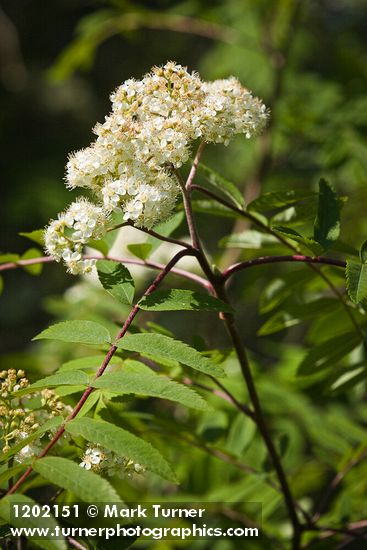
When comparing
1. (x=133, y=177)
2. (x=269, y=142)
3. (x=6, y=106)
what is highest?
(x=6, y=106)

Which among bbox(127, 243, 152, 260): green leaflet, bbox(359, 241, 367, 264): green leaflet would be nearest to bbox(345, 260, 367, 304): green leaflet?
bbox(359, 241, 367, 264): green leaflet

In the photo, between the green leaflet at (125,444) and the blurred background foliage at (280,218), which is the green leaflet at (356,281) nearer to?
the blurred background foliage at (280,218)

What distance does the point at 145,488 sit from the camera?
2.30 m

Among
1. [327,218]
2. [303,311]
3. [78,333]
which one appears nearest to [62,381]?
[78,333]

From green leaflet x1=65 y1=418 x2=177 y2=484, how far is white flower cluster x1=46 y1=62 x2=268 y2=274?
32 cm

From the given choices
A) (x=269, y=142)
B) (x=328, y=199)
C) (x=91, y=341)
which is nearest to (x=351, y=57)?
(x=269, y=142)

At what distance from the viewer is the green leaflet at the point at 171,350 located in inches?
38.1

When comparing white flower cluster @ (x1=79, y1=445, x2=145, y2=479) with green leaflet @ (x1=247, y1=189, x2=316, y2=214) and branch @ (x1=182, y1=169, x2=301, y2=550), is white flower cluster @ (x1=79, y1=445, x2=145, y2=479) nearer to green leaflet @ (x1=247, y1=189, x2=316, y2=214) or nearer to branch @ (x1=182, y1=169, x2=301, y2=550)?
branch @ (x1=182, y1=169, x2=301, y2=550)

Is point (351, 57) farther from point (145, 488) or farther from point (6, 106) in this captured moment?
point (6, 106)

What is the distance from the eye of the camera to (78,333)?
1.05 metres

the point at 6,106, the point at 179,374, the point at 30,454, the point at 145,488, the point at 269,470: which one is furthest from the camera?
the point at 6,106

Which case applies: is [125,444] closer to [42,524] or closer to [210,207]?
[42,524]

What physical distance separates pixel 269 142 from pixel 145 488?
1.62 m

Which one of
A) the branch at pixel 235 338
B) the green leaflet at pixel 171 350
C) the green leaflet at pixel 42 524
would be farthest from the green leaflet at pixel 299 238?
the green leaflet at pixel 42 524
